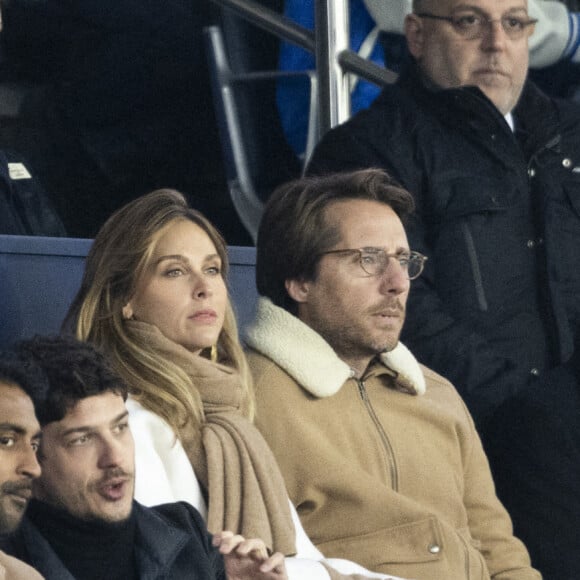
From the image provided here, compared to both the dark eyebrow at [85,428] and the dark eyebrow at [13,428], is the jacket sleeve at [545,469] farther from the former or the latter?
the dark eyebrow at [13,428]

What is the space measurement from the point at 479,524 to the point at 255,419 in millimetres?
632

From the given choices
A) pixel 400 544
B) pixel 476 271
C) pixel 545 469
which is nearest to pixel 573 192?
pixel 476 271

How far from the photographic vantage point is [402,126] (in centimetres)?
510

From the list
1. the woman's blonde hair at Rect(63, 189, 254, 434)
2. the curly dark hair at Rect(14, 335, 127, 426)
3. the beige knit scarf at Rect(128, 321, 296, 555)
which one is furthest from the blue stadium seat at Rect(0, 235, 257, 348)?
the curly dark hair at Rect(14, 335, 127, 426)

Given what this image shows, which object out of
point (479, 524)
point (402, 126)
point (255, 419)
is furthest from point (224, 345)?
point (402, 126)

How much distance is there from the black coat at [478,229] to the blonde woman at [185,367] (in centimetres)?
83

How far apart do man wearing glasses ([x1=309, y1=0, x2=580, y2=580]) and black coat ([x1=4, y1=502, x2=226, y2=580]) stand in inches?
55.3

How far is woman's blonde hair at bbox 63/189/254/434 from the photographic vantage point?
3.96 metres

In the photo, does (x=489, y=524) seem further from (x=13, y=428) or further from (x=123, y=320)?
(x=13, y=428)

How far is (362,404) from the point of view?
4445mm

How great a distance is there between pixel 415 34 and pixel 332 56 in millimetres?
668

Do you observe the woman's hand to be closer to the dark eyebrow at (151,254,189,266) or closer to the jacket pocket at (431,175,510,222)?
the dark eyebrow at (151,254,189,266)

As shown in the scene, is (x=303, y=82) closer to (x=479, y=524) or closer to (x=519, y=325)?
(x=519, y=325)

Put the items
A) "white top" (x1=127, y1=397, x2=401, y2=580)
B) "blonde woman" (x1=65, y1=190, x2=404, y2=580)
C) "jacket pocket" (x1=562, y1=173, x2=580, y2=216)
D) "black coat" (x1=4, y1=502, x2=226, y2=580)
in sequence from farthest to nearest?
"jacket pocket" (x1=562, y1=173, x2=580, y2=216) < "blonde woman" (x1=65, y1=190, x2=404, y2=580) < "white top" (x1=127, y1=397, x2=401, y2=580) < "black coat" (x1=4, y1=502, x2=226, y2=580)
